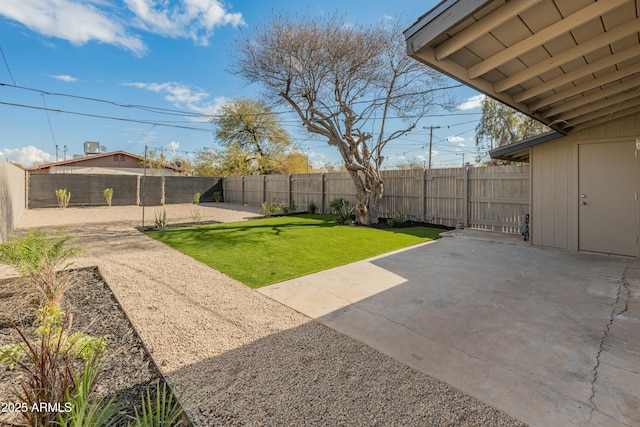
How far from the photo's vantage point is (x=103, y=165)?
79.6 ft

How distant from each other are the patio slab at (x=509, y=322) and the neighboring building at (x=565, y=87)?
92 centimetres

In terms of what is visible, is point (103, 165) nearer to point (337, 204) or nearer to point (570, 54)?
point (337, 204)

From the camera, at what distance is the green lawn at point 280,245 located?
4.49 m

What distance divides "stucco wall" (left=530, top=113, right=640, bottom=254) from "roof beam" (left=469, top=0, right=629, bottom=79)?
4017 millimetres

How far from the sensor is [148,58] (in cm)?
1332

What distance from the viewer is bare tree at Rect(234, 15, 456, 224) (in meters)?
8.30

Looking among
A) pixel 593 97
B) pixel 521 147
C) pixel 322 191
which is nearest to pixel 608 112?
pixel 593 97

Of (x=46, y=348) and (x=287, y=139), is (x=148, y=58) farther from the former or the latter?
(x=46, y=348)

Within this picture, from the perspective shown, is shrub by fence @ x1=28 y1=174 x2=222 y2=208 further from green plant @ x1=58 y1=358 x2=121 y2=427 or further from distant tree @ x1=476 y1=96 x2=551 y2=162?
distant tree @ x1=476 y1=96 x2=551 y2=162

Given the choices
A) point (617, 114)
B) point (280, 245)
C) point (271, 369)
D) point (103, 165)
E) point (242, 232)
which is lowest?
point (271, 369)

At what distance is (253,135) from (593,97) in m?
21.3

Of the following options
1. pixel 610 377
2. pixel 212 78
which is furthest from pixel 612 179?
pixel 212 78

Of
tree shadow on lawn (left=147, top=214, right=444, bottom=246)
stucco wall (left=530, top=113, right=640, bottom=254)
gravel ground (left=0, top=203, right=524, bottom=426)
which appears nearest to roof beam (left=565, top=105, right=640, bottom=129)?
stucco wall (left=530, top=113, right=640, bottom=254)

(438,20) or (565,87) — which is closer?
(438,20)
